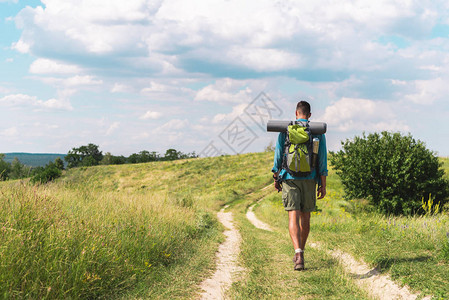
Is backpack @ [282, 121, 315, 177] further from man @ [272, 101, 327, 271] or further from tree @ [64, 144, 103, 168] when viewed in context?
tree @ [64, 144, 103, 168]

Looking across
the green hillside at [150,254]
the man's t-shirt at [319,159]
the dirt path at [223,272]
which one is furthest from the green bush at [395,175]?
the man's t-shirt at [319,159]

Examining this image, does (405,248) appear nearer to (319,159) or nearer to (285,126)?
(319,159)

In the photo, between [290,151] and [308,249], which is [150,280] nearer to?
[290,151]

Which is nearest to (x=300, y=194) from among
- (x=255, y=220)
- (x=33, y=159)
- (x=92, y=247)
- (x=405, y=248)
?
(x=405, y=248)

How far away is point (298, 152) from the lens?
6027 mm

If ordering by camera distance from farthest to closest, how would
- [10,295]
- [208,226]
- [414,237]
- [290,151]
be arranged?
1. [208,226]
2. [414,237]
3. [290,151]
4. [10,295]

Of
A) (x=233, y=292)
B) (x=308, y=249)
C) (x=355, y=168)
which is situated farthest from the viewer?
(x=355, y=168)

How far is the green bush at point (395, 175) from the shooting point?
15562 mm

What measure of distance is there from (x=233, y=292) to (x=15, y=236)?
3.28 metres

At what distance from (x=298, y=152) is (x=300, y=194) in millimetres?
789

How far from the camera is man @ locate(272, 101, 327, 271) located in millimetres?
6172

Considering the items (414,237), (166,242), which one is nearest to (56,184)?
(166,242)

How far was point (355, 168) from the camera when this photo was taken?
53.4ft

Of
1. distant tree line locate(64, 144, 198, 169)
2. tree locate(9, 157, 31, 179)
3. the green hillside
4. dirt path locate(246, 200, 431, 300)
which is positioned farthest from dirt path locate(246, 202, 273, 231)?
distant tree line locate(64, 144, 198, 169)
